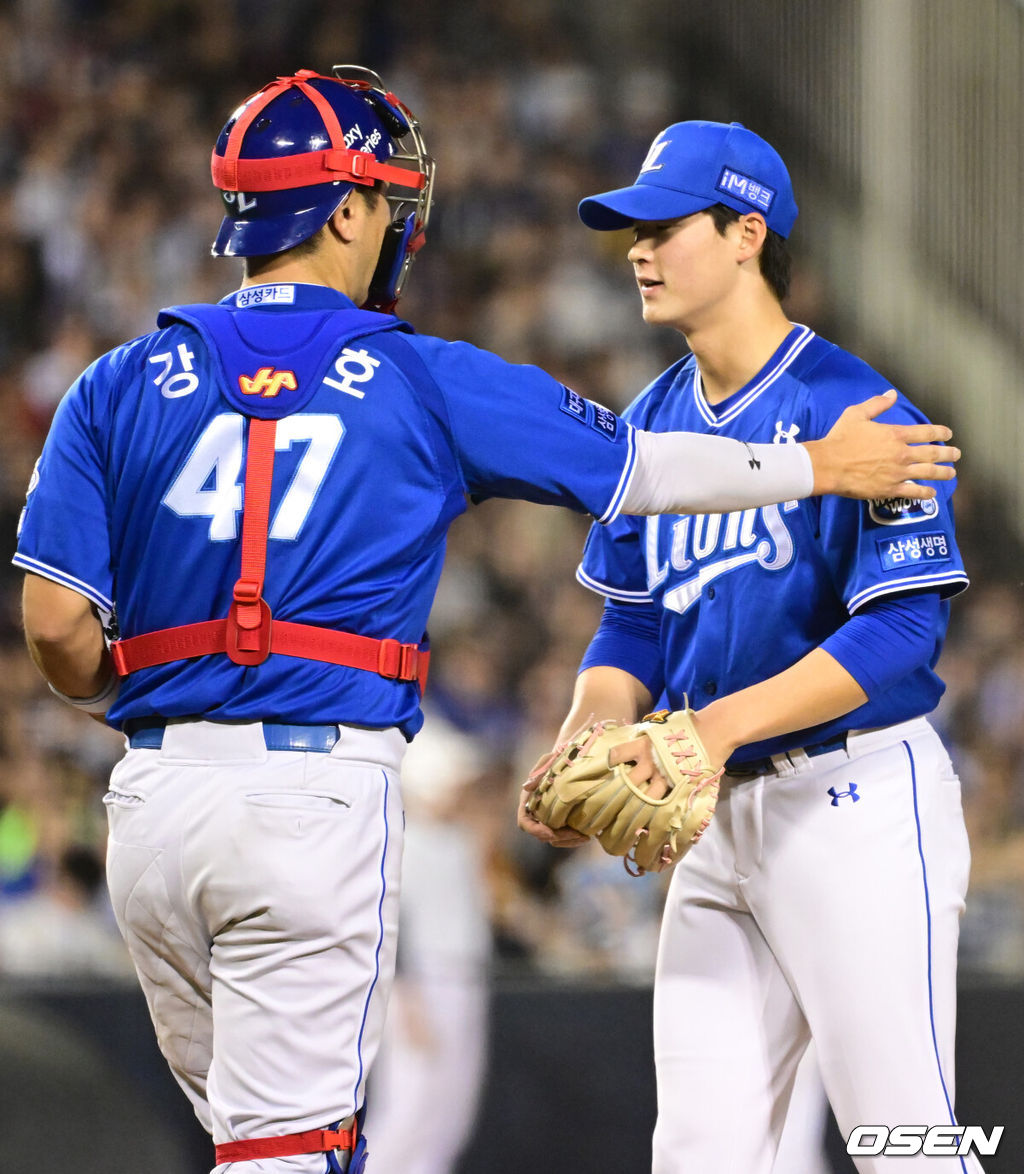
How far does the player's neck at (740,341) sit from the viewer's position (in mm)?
2922

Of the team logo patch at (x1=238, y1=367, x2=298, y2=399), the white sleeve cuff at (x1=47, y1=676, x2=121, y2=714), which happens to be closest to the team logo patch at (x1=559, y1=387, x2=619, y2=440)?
the team logo patch at (x1=238, y1=367, x2=298, y2=399)

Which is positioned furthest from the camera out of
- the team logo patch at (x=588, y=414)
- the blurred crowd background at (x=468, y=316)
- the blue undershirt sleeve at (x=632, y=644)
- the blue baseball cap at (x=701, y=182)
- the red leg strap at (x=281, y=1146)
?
the blurred crowd background at (x=468, y=316)

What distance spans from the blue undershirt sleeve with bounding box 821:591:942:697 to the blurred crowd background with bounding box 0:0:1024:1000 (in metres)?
3.13

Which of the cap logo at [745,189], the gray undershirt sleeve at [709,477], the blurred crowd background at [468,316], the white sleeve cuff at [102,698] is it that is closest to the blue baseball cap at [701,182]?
the cap logo at [745,189]

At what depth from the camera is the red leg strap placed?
224cm

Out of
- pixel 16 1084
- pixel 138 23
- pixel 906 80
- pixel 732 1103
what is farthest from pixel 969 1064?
pixel 138 23

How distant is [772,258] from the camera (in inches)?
117

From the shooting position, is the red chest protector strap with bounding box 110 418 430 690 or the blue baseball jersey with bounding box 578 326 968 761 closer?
the red chest protector strap with bounding box 110 418 430 690

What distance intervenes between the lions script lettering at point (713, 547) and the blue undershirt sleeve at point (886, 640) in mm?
204

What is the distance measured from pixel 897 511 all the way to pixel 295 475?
3.41 ft

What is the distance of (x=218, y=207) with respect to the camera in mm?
8242

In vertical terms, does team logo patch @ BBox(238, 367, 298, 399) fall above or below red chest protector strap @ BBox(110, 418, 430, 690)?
above

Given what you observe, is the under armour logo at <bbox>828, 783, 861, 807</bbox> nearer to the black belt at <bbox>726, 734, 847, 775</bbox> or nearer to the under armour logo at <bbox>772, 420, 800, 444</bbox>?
the black belt at <bbox>726, 734, 847, 775</bbox>

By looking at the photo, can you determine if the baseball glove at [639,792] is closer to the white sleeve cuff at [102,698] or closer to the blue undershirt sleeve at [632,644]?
the blue undershirt sleeve at [632,644]
